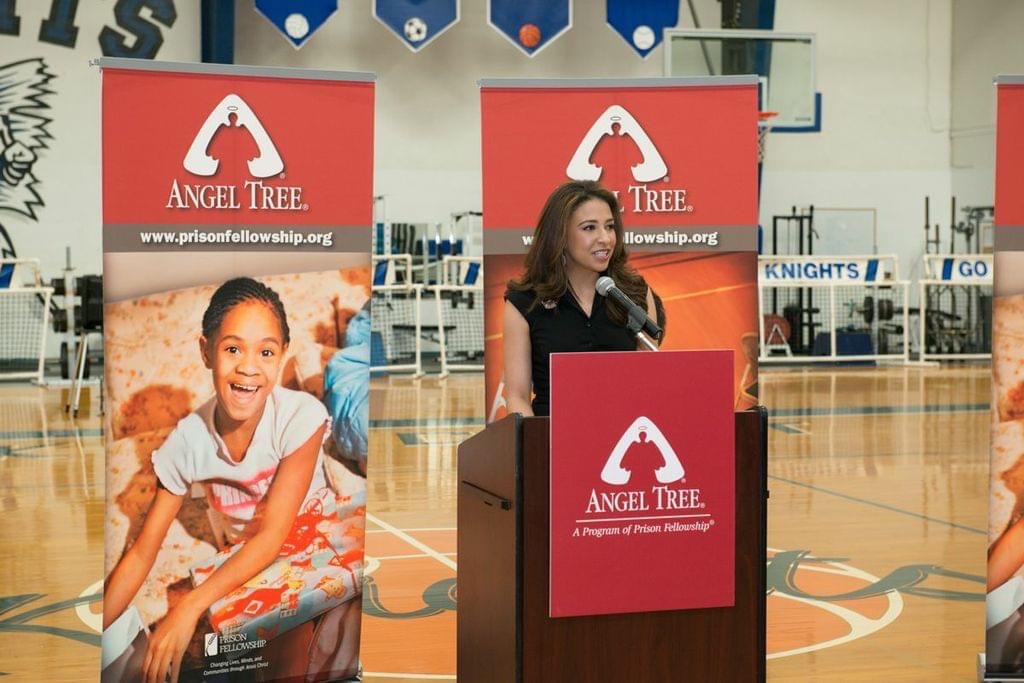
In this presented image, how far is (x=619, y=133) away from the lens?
14.6 feet

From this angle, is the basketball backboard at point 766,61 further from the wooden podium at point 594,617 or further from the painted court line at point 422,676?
the wooden podium at point 594,617

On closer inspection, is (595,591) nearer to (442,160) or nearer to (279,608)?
(279,608)

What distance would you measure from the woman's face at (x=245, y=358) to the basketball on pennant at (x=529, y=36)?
1364 cm

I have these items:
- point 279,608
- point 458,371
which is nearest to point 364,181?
point 279,608

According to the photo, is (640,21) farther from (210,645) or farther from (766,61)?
(210,645)

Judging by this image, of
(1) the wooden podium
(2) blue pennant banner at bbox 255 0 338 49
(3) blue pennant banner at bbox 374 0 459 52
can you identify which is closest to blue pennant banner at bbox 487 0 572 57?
(3) blue pennant banner at bbox 374 0 459 52

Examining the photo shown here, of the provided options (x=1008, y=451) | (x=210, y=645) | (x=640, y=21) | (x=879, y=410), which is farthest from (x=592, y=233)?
(x=640, y=21)

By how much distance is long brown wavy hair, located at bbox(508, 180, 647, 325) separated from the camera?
3.41 metres

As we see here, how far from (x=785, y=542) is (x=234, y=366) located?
10.7 ft

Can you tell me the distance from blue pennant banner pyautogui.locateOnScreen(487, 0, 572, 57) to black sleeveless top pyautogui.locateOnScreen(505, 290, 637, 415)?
13.4 m

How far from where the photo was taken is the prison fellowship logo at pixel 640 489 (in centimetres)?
244

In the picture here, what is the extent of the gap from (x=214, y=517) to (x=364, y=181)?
3.38 feet

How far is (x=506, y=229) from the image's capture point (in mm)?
4504

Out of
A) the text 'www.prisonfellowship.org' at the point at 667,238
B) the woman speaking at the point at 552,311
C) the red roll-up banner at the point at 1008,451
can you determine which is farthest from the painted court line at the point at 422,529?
the red roll-up banner at the point at 1008,451
